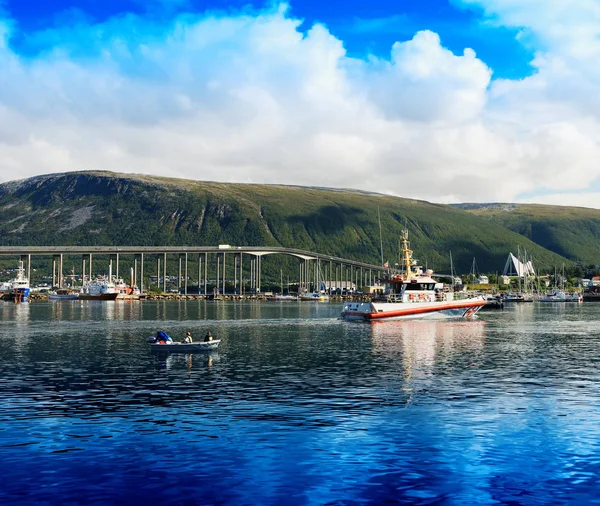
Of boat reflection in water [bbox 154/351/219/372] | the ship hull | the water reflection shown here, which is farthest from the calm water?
the ship hull

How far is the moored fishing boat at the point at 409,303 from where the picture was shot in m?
124

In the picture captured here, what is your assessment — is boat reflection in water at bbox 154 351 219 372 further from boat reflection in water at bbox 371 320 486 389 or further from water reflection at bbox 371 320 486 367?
water reflection at bbox 371 320 486 367

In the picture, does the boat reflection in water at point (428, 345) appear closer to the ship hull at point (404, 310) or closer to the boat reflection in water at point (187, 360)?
the ship hull at point (404, 310)

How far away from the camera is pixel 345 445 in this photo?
31.4m

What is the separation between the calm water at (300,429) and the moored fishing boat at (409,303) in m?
55.5

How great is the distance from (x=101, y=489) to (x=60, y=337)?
233ft

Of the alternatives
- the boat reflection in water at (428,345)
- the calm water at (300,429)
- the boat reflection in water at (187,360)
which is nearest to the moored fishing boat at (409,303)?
the boat reflection in water at (428,345)

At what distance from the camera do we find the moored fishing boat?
124m

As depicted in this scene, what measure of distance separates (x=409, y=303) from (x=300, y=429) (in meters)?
93.1

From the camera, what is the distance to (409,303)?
412 ft

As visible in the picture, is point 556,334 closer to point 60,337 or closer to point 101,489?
point 60,337

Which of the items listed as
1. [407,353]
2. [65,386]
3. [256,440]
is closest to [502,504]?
[256,440]

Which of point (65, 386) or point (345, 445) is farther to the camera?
point (65, 386)

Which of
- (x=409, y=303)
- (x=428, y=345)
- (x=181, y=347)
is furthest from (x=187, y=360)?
(x=409, y=303)
